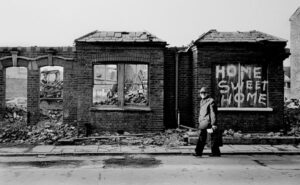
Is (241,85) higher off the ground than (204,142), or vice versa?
(241,85)

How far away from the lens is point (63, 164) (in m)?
9.93

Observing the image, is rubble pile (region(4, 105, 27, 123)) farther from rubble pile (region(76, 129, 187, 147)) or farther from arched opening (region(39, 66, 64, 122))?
rubble pile (region(76, 129, 187, 147))

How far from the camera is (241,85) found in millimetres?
15344

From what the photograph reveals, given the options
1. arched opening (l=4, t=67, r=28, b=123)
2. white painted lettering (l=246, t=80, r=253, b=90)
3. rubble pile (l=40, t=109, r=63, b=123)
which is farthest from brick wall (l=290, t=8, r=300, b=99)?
arched opening (l=4, t=67, r=28, b=123)

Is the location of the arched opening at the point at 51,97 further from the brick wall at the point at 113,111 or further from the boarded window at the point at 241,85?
the boarded window at the point at 241,85

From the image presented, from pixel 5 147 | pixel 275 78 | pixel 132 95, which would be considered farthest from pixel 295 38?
pixel 5 147

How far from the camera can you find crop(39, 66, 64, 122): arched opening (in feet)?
58.9

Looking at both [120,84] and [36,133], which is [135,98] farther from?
[36,133]

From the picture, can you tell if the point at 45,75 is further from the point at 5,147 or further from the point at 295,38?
the point at 295,38

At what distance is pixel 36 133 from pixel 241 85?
26.8 ft

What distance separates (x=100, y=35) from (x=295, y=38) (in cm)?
2457

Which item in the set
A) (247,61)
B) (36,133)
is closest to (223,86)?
(247,61)

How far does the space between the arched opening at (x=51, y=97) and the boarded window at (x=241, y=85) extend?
23.6 ft

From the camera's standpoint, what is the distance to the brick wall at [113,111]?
593 inches
